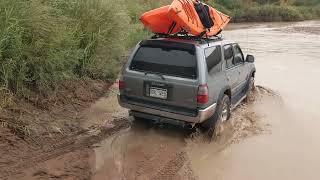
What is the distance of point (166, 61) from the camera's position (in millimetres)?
6988

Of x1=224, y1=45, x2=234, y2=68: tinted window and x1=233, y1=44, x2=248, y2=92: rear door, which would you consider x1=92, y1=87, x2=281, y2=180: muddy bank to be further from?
x1=224, y1=45, x2=234, y2=68: tinted window

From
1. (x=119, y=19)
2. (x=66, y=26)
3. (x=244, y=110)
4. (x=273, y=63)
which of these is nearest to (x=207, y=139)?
(x=244, y=110)

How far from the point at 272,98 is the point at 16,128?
709 centimetres

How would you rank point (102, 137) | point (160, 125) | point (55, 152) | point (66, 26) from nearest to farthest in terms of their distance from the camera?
1. point (55, 152)
2. point (102, 137)
3. point (160, 125)
4. point (66, 26)

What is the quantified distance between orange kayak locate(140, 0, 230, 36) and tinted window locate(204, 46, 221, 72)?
344 millimetres

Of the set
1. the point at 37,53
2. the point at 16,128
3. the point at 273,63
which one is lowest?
the point at 273,63

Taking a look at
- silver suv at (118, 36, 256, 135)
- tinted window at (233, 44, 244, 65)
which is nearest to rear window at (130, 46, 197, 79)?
silver suv at (118, 36, 256, 135)

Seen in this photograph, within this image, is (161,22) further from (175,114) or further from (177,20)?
(175,114)

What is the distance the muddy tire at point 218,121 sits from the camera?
727 cm

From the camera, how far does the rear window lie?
22.4ft

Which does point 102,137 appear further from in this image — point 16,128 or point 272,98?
point 272,98

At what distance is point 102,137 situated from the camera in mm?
7129

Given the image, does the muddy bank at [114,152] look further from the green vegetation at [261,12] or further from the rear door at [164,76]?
the green vegetation at [261,12]

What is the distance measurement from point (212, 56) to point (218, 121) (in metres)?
1.15
